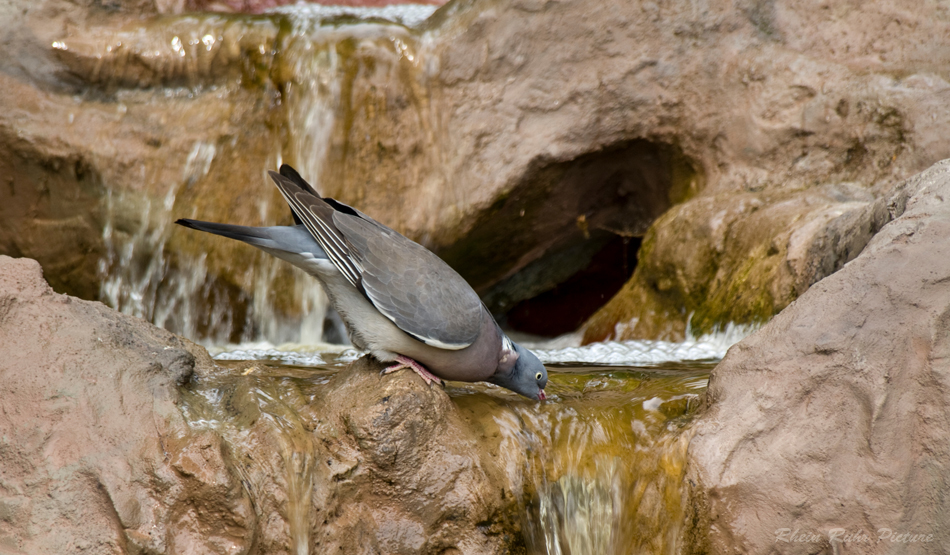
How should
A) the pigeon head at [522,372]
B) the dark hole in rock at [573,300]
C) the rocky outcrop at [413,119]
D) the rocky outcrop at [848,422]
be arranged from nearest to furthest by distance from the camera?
the rocky outcrop at [848,422]
the pigeon head at [522,372]
the rocky outcrop at [413,119]
the dark hole in rock at [573,300]

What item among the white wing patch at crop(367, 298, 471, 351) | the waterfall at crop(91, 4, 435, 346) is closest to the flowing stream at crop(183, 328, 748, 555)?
the white wing patch at crop(367, 298, 471, 351)

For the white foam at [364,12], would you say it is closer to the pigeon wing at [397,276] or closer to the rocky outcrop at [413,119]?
the rocky outcrop at [413,119]

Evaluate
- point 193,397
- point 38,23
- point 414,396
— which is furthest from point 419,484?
point 38,23

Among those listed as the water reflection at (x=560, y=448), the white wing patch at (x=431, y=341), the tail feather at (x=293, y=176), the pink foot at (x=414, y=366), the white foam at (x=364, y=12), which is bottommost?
the water reflection at (x=560, y=448)

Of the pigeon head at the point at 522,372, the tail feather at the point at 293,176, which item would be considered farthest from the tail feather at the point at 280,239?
the pigeon head at the point at 522,372

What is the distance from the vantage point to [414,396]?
322cm

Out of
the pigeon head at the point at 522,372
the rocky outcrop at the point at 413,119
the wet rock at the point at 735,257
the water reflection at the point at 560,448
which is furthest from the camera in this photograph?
the rocky outcrop at the point at 413,119

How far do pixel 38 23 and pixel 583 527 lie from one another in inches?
207

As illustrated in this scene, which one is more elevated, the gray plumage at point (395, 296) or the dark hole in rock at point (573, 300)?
the gray plumage at point (395, 296)

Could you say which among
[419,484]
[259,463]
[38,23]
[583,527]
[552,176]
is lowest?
[583,527]

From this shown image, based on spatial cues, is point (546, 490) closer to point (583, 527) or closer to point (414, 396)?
point (583, 527)

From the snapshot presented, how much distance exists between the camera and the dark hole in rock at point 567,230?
6.29 metres

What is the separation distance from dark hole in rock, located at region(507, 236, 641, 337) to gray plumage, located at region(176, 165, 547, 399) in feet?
13.6

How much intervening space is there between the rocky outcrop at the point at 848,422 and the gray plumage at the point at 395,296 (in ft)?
3.36
